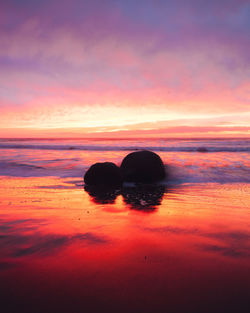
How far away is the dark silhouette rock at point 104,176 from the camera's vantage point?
23.8 ft

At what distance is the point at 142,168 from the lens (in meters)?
8.23

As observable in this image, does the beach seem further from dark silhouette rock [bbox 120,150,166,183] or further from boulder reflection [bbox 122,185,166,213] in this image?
dark silhouette rock [bbox 120,150,166,183]

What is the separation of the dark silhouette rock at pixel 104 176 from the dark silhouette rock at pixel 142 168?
0.68 meters

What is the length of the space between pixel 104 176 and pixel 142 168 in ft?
5.13

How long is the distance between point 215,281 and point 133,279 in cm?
68

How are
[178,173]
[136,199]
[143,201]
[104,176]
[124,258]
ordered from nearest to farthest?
[124,258] < [143,201] < [136,199] < [104,176] < [178,173]

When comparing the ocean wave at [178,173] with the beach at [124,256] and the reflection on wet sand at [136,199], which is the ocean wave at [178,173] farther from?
the beach at [124,256]

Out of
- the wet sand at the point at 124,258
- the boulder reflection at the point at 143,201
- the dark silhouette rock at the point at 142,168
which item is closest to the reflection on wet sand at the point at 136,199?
the boulder reflection at the point at 143,201

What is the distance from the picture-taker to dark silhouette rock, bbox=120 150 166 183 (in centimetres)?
812

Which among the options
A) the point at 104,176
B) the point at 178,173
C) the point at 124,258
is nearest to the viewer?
the point at 124,258

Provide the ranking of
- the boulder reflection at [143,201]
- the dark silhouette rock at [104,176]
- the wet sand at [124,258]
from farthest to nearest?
the dark silhouette rock at [104,176], the boulder reflection at [143,201], the wet sand at [124,258]

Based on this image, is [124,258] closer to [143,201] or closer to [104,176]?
[143,201]

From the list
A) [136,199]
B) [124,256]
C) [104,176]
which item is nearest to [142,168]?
[104,176]

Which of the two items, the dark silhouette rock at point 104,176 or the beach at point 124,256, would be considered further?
the dark silhouette rock at point 104,176
